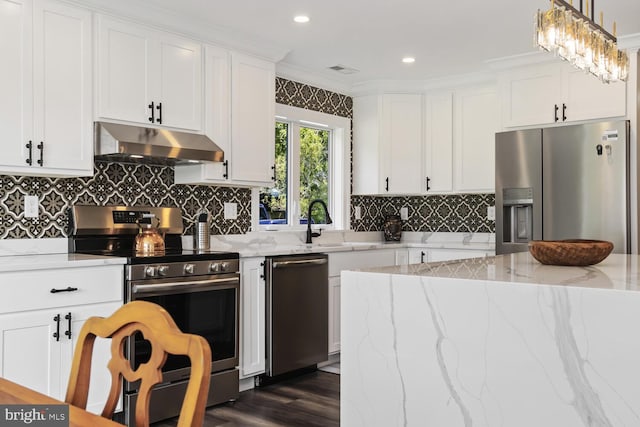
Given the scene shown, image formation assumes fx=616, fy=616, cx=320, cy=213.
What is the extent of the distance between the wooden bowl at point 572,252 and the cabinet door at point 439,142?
3.18 m

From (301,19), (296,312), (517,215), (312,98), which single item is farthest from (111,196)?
(517,215)

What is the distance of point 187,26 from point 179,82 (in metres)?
0.36

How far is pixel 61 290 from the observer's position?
2928mm

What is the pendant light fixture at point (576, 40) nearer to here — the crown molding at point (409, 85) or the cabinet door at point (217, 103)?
the cabinet door at point (217, 103)

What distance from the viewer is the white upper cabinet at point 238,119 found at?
4.07 m

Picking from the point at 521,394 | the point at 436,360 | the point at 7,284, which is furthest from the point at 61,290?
the point at 521,394

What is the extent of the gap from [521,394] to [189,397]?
113cm

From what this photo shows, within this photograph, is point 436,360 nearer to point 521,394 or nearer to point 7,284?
point 521,394

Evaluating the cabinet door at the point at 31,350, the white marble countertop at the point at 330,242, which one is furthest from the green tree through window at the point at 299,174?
the cabinet door at the point at 31,350

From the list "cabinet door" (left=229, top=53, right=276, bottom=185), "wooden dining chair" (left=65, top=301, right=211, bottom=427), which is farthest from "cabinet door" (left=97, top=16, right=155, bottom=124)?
"wooden dining chair" (left=65, top=301, right=211, bottom=427)

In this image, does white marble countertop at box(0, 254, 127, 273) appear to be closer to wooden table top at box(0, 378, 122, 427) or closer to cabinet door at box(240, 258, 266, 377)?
cabinet door at box(240, 258, 266, 377)

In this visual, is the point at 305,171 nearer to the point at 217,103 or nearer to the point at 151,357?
the point at 217,103

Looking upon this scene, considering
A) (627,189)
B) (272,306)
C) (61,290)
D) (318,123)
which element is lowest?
(272,306)

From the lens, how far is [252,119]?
4355 mm
